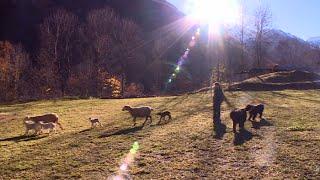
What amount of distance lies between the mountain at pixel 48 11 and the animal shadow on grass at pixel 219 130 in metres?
107

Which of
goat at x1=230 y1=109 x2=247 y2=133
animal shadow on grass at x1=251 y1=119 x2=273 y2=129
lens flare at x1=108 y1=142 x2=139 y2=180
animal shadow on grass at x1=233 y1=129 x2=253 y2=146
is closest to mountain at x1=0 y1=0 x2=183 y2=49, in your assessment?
animal shadow on grass at x1=251 y1=119 x2=273 y2=129

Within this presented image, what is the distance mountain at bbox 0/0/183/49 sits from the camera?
13125 centimetres

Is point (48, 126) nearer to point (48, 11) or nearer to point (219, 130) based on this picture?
point (219, 130)

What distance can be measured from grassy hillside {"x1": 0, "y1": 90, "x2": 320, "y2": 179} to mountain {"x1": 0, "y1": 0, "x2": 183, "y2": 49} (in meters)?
103

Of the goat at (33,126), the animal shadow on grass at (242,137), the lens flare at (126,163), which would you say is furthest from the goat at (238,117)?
the goat at (33,126)

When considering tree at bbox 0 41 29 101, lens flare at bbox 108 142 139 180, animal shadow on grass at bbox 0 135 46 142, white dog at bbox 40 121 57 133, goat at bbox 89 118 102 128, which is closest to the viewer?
lens flare at bbox 108 142 139 180

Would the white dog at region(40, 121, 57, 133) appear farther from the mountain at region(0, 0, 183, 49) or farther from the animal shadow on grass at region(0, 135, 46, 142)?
the mountain at region(0, 0, 183, 49)

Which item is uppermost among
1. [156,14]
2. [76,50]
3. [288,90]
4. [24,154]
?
[156,14]

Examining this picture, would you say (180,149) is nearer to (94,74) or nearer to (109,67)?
(94,74)

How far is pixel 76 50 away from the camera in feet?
393

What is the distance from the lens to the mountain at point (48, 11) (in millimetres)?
131250

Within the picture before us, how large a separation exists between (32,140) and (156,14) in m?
135

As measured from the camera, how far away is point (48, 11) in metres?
136

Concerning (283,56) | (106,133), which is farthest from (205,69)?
(106,133)
